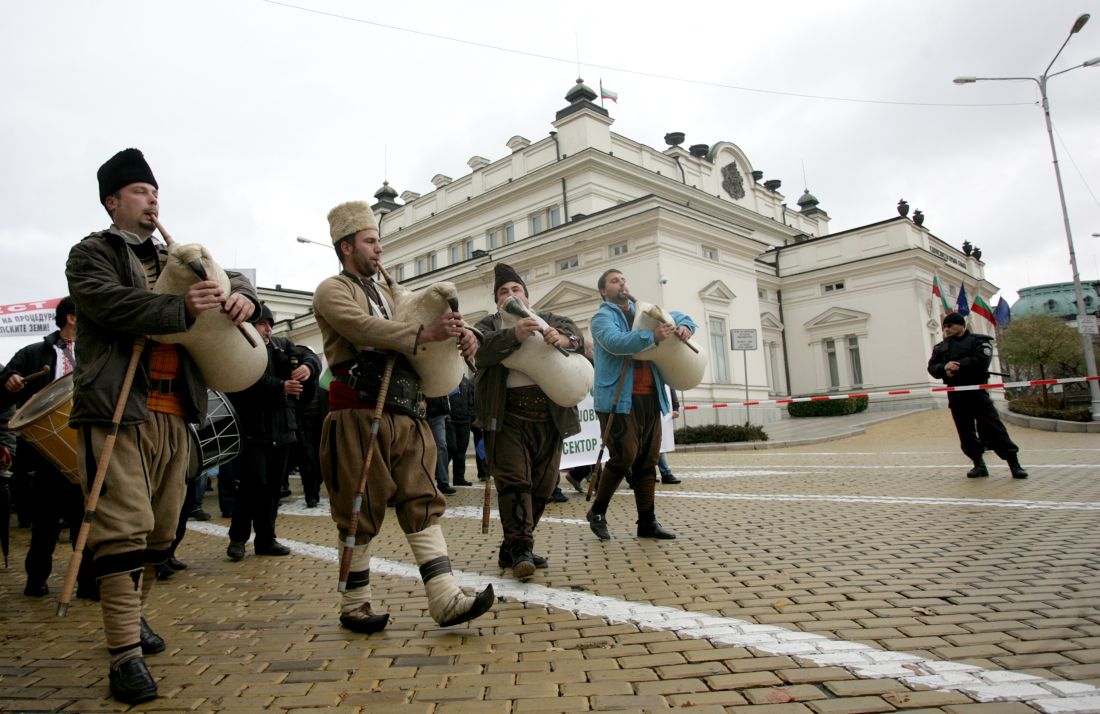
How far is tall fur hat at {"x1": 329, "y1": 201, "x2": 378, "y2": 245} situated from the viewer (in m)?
3.63

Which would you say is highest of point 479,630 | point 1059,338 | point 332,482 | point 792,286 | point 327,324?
point 792,286

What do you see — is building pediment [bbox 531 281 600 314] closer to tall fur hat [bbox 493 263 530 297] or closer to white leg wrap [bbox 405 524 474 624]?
tall fur hat [bbox 493 263 530 297]

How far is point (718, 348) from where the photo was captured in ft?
90.4

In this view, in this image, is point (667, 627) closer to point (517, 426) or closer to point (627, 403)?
point (517, 426)

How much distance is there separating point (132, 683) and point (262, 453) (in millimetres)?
3306

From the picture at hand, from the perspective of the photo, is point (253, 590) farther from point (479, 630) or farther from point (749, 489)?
point (749, 489)

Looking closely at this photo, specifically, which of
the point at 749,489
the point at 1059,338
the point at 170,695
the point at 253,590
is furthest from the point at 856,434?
the point at 170,695

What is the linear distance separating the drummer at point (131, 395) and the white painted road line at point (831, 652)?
182 cm

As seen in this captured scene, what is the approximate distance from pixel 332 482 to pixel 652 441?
2781mm

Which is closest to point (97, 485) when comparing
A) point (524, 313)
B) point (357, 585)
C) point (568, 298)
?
point (357, 585)

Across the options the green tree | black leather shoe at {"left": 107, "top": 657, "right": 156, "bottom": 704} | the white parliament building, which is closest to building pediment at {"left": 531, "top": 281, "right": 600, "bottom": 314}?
the white parliament building

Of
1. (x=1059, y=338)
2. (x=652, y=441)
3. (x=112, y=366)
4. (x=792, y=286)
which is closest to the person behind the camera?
(x=112, y=366)

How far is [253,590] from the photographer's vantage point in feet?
14.3

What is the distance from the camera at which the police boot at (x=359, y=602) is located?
323 cm
